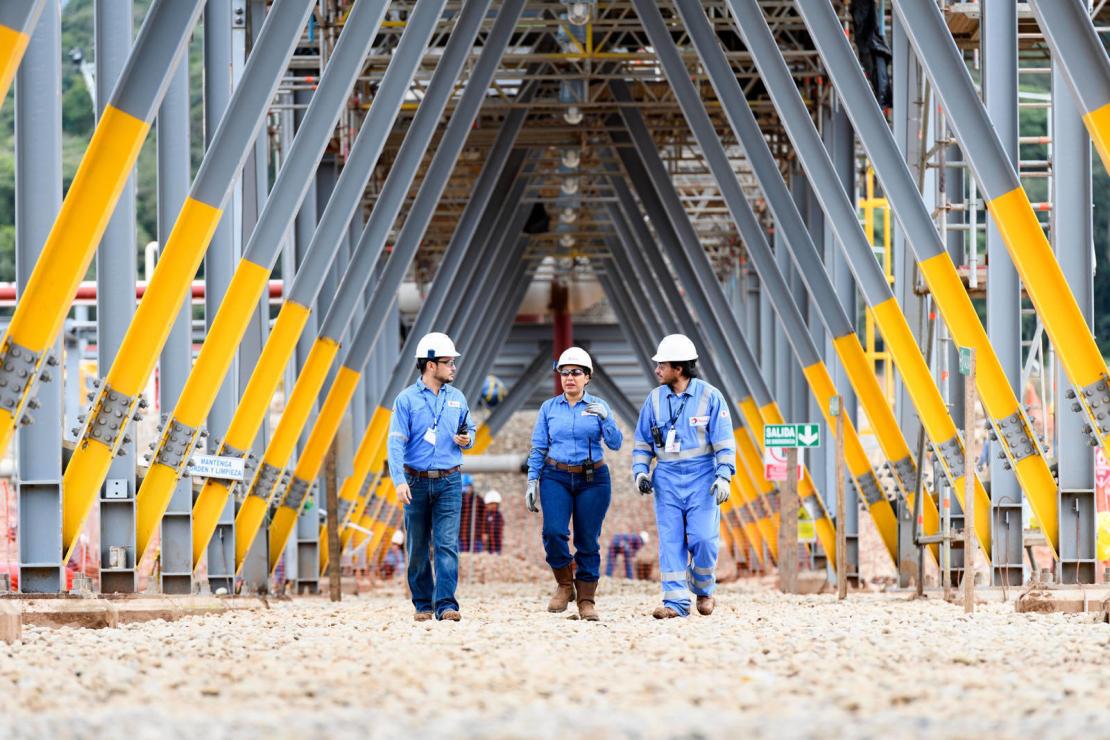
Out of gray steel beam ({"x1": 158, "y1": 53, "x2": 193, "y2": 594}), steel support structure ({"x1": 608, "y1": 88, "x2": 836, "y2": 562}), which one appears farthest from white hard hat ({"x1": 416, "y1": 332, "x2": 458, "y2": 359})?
steel support structure ({"x1": 608, "y1": 88, "x2": 836, "y2": 562})

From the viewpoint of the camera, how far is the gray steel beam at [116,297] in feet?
50.5

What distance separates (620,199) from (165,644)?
25.2 m

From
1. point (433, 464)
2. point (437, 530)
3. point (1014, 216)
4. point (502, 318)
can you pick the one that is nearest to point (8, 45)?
point (433, 464)

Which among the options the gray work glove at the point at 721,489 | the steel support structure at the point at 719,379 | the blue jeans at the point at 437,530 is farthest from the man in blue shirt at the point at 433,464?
the steel support structure at the point at 719,379

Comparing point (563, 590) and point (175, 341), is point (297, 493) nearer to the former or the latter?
point (175, 341)

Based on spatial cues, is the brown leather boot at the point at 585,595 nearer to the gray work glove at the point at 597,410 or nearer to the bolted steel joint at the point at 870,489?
the gray work glove at the point at 597,410

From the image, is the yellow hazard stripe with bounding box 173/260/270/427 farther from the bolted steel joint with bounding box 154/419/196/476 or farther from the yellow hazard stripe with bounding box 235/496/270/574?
the yellow hazard stripe with bounding box 235/496/270/574

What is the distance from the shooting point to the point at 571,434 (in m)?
12.7

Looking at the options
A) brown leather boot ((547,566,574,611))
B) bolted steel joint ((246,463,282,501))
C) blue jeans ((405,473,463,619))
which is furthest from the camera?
bolted steel joint ((246,463,282,501))

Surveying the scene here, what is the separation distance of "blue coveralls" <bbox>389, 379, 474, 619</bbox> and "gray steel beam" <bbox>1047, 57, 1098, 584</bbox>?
5.88 metres

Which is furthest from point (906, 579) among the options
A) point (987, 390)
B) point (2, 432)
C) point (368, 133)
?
point (2, 432)

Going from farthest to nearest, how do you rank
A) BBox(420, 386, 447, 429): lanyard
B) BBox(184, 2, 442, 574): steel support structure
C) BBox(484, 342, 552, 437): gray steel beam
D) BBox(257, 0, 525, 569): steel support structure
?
BBox(484, 342, 552, 437): gray steel beam < BBox(257, 0, 525, 569): steel support structure < BBox(184, 2, 442, 574): steel support structure < BBox(420, 386, 447, 429): lanyard

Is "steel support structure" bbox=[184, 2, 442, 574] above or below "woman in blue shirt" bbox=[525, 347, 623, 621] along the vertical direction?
above

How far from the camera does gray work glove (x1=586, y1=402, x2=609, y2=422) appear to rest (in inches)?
499
